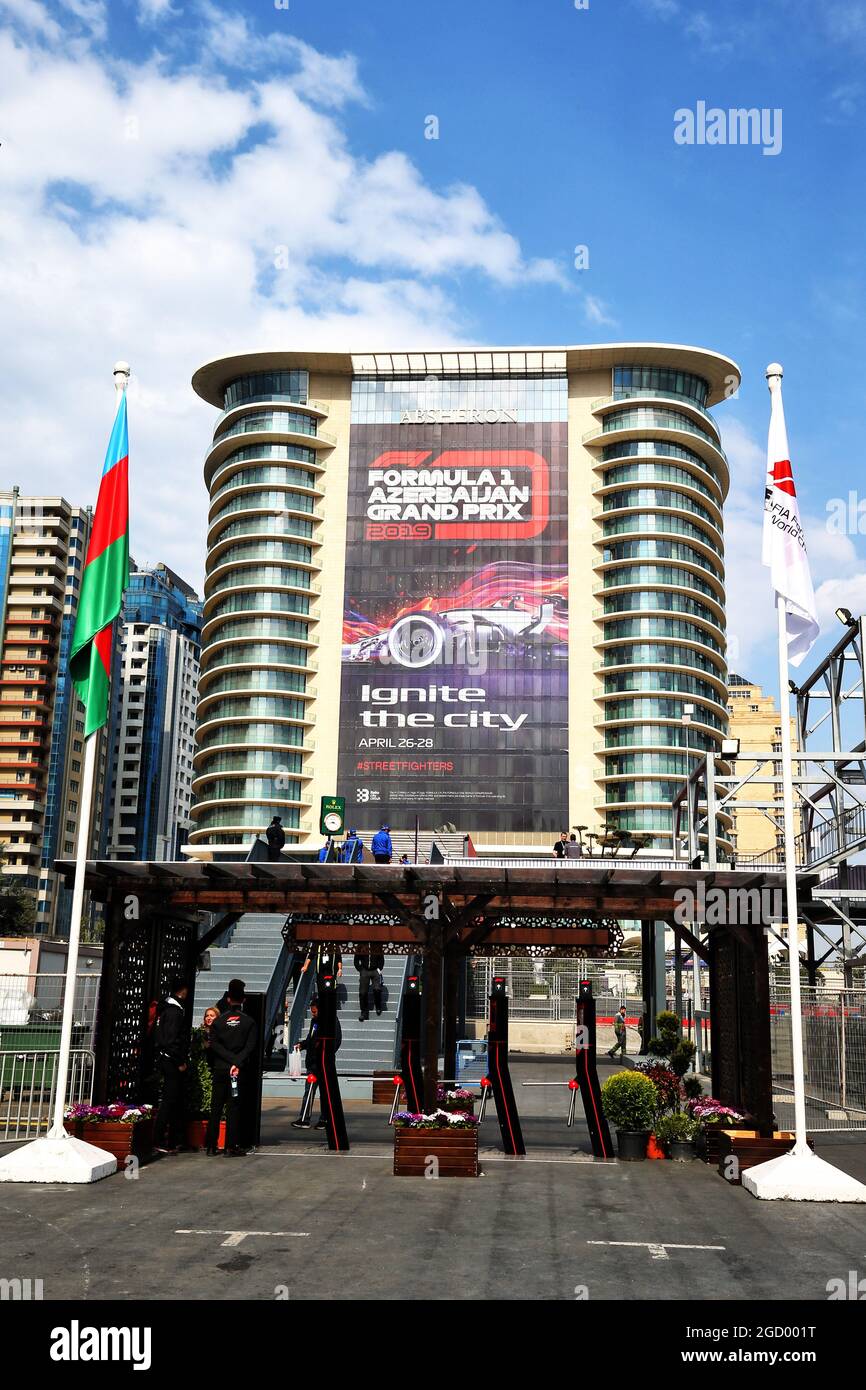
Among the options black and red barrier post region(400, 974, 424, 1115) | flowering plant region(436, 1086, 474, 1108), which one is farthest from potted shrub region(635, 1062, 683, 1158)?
black and red barrier post region(400, 974, 424, 1115)

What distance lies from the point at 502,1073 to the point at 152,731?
14506 centimetres

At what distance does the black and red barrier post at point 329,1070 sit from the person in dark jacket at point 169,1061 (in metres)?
1.78

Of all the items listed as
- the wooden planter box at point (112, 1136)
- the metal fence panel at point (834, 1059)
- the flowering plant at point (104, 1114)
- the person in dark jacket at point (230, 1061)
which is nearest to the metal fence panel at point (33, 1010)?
the person in dark jacket at point (230, 1061)

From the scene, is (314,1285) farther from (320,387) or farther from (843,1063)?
(320,387)

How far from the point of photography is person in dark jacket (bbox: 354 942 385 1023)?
27.6 m

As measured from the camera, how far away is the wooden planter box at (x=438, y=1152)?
→ 14602mm

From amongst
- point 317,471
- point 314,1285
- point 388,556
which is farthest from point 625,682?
point 314,1285

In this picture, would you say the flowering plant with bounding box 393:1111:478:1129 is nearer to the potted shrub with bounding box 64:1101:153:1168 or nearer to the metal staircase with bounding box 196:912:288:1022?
the potted shrub with bounding box 64:1101:153:1168

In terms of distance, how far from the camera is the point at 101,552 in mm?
15180

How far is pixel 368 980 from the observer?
91.7ft

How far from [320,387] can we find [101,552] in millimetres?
87599

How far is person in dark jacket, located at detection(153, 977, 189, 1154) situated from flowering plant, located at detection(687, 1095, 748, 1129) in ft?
22.2

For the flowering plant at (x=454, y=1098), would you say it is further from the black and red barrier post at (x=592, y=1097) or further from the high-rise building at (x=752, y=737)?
the high-rise building at (x=752, y=737)
